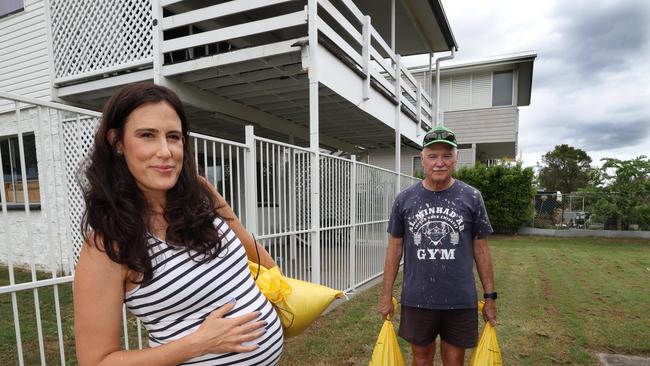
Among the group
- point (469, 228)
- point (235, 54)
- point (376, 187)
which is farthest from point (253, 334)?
point (376, 187)

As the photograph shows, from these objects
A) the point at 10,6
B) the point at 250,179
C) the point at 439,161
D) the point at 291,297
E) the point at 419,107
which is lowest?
the point at 291,297

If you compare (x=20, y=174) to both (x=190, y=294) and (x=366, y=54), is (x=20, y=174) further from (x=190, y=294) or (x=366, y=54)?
(x=190, y=294)

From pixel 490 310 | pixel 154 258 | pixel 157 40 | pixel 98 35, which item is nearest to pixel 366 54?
pixel 157 40

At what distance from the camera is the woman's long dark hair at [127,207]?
38.4 inches

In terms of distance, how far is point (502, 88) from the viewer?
14789mm

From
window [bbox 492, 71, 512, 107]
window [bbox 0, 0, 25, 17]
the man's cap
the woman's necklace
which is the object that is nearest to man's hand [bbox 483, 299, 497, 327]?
the man's cap

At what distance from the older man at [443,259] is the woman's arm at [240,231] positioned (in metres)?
1.22

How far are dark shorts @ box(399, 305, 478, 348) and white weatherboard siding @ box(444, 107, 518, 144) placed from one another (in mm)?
13997

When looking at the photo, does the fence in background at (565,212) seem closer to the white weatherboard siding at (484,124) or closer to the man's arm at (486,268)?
the white weatherboard siding at (484,124)

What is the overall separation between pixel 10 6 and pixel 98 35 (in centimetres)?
308

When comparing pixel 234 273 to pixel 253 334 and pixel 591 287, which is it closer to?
pixel 253 334

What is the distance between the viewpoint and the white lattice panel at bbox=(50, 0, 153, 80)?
16.5 ft

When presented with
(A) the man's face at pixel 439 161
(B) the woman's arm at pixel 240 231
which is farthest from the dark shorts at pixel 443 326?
(B) the woman's arm at pixel 240 231

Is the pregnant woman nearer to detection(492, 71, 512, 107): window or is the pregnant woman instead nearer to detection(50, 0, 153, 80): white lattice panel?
detection(50, 0, 153, 80): white lattice panel
